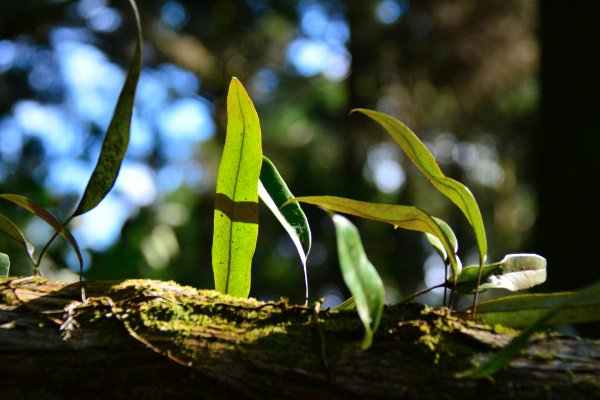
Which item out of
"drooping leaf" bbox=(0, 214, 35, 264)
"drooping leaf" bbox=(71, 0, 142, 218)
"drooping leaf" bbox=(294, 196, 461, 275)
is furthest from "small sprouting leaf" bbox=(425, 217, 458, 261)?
"drooping leaf" bbox=(0, 214, 35, 264)

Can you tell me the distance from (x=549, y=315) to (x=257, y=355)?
0.24m

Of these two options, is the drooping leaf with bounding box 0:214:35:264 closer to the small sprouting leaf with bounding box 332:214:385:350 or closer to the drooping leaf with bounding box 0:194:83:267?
the drooping leaf with bounding box 0:194:83:267

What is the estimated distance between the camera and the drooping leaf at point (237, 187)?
2.12 feet

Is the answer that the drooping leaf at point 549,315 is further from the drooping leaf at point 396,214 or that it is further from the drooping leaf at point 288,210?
the drooping leaf at point 288,210

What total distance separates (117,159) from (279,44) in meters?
7.27

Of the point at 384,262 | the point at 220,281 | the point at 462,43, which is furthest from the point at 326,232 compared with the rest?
the point at 220,281

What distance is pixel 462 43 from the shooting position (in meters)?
5.73

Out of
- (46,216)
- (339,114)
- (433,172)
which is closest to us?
(433,172)

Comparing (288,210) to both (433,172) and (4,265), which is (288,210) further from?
(4,265)

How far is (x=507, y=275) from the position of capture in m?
0.63

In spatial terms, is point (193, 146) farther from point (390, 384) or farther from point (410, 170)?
point (390, 384)

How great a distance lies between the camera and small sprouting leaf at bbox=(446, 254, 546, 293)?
0.62 m

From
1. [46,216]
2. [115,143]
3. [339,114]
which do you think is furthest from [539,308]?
[339,114]

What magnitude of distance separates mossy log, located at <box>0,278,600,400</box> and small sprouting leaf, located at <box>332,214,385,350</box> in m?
0.04
